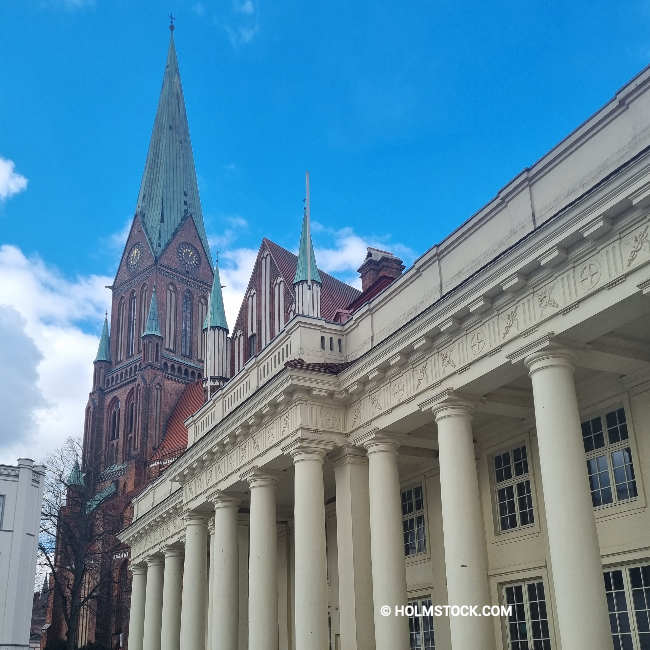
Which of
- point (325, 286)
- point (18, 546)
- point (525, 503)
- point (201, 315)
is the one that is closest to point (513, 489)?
point (525, 503)

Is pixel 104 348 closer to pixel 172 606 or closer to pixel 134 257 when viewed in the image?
pixel 134 257

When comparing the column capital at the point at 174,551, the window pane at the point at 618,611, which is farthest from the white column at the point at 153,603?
the window pane at the point at 618,611

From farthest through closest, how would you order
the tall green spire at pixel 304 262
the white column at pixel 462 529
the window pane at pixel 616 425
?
the tall green spire at pixel 304 262 → the window pane at pixel 616 425 → the white column at pixel 462 529

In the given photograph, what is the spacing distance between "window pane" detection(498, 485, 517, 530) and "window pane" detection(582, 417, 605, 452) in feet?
8.13

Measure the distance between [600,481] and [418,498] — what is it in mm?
6423

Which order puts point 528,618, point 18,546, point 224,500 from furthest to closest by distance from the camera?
1. point 18,546
2. point 224,500
3. point 528,618

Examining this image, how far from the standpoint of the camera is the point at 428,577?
20156 mm

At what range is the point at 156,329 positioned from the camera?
80375mm

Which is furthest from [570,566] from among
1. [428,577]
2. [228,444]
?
[228,444]

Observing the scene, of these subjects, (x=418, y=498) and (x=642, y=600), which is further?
(x=418, y=498)

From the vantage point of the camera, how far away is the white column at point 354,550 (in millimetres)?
17219

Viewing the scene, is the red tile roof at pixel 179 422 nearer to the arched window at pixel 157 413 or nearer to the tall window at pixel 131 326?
the arched window at pixel 157 413

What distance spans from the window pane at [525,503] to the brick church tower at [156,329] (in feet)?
172

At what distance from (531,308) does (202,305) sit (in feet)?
251
